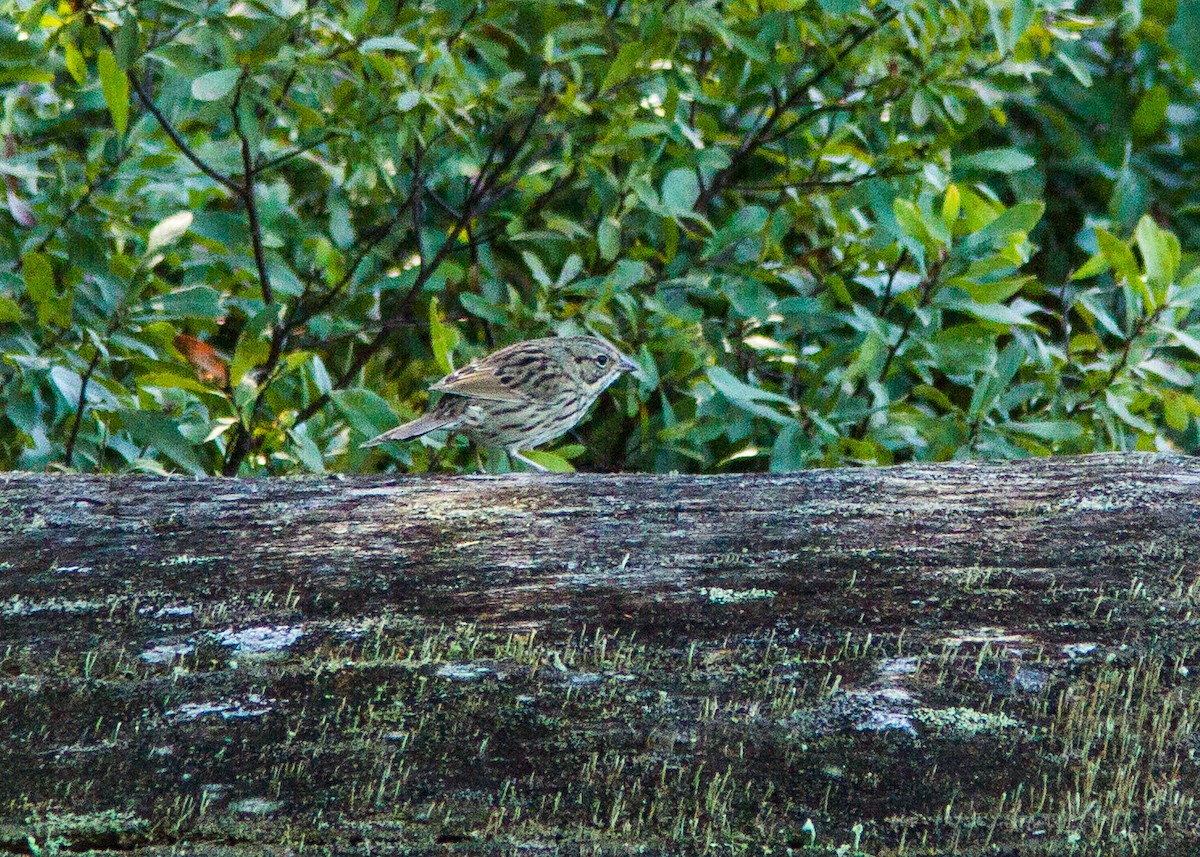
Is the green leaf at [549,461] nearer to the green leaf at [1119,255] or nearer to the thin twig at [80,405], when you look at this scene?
the thin twig at [80,405]

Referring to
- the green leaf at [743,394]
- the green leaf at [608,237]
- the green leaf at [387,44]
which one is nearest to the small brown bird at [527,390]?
the green leaf at [608,237]

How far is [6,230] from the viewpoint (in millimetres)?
5465

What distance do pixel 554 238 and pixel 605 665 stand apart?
3.72m

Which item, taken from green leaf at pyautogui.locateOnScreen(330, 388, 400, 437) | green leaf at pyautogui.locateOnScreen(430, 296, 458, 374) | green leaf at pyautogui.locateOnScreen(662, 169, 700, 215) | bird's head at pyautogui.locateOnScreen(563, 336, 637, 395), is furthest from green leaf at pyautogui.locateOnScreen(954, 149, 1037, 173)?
green leaf at pyautogui.locateOnScreen(330, 388, 400, 437)

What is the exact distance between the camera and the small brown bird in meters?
5.39

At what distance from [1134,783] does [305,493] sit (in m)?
1.92

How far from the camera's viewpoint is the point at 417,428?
16.8 feet

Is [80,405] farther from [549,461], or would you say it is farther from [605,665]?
[605,665]

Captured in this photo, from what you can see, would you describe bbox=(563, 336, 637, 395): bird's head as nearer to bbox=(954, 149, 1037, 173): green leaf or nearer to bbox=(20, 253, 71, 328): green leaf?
bbox=(954, 149, 1037, 173): green leaf

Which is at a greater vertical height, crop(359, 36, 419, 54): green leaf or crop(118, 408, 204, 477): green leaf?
crop(359, 36, 419, 54): green leaf

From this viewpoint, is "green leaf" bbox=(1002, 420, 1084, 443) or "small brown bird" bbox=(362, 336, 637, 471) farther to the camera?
"small brown bird" bbox=(362, 336, 637, 471)

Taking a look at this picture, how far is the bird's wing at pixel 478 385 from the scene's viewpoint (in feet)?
17.6

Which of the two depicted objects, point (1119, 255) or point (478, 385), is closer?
point (1119, 255)

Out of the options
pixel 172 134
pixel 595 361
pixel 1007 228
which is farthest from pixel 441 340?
pixel 1007 228
